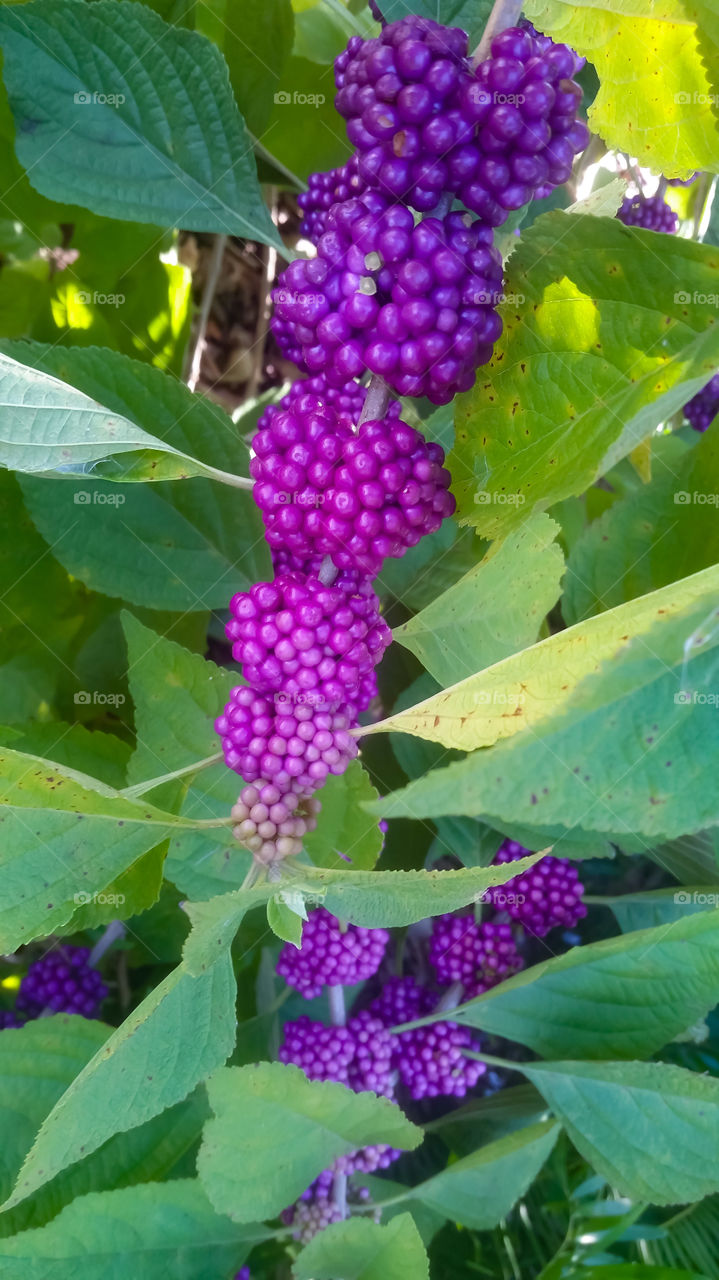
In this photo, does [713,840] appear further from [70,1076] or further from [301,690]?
[70,1076]

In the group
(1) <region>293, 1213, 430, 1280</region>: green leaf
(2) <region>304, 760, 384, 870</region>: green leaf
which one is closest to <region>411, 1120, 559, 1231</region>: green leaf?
(1) <region>293, 1213, 430, 1280</region>: green leaf

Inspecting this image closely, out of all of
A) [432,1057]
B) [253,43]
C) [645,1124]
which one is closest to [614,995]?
[645,1124]

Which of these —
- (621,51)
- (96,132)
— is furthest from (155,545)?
(621,51)

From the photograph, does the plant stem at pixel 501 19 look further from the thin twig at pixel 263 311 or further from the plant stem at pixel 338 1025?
the thin twig at pixel 263 311

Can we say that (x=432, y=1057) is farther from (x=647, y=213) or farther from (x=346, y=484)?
(x=647, y=213)

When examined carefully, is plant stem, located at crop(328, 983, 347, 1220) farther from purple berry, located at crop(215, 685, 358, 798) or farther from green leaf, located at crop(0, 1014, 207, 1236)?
purple berry, located at crop(215, 685, 358, 798)

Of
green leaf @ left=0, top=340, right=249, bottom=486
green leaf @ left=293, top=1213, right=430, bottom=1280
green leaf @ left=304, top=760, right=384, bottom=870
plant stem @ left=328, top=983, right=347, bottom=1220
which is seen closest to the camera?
green leaf @ left=0, top=340, right=249, bottom=486
